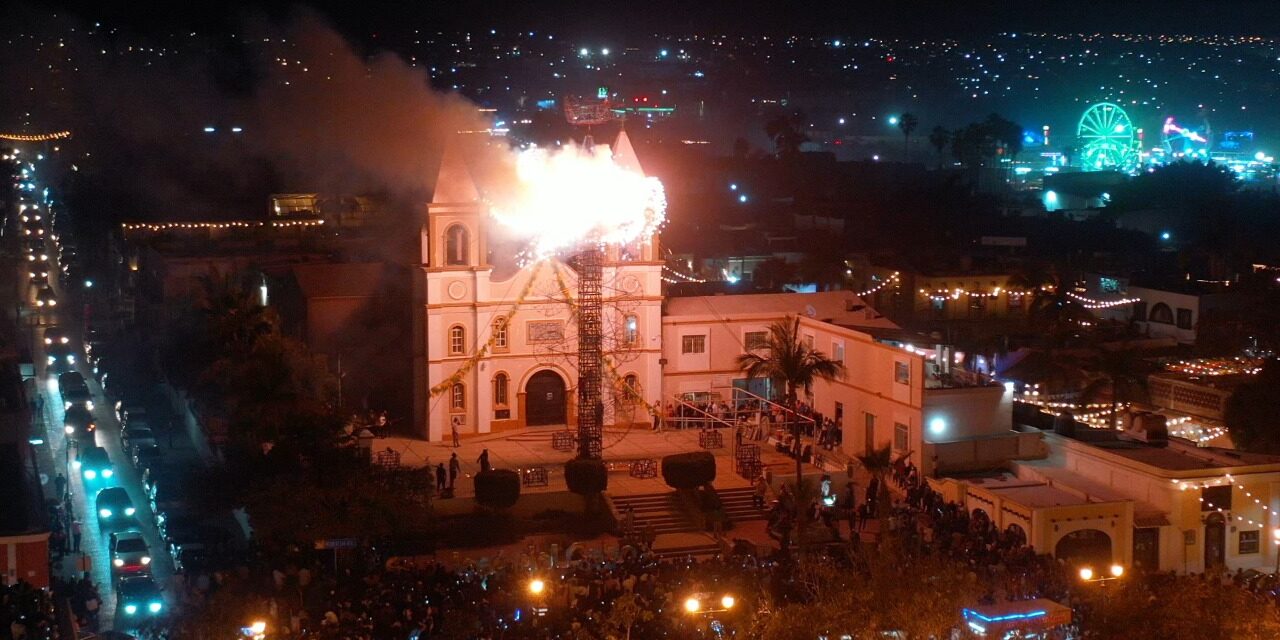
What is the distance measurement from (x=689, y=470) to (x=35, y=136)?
87314mm

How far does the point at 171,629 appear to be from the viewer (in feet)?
64.7

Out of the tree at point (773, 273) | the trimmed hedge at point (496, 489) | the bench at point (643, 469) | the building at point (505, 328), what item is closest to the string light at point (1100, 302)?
the tree at point (773, 273)

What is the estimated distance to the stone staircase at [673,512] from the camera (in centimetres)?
2741

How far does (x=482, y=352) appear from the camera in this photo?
34250 millimetres

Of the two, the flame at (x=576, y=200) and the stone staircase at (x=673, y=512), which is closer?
the stone staircase at (x=673, y=512)

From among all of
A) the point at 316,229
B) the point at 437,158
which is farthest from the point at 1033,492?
the point at 316,229

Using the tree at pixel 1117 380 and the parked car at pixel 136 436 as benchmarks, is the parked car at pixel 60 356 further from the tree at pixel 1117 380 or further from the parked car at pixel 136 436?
the tree at pixel 1117 380

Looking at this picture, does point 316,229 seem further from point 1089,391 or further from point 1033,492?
point 1033,492

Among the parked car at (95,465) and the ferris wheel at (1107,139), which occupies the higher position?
the ferris wheel at (1107,139)

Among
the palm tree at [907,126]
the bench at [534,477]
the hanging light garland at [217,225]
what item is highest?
the palm tree at [907,126]

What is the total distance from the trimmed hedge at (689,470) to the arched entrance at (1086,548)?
666 cm

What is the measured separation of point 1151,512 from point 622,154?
46.5 ft

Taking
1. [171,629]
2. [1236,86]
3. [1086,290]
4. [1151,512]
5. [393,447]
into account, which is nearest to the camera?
[171,629]

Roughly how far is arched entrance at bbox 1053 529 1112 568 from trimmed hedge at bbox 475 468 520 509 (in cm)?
992
